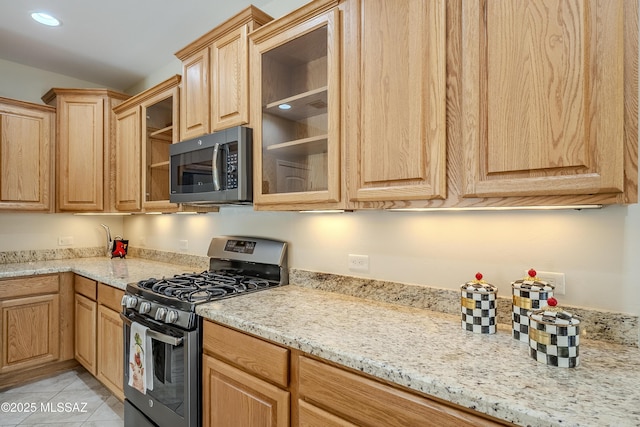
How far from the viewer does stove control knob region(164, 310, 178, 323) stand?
5.10ft

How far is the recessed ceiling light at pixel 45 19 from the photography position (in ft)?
7.27

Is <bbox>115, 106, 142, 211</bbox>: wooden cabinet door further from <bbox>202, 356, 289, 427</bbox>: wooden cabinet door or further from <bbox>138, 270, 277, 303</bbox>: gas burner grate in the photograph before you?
<bbox>202, 356, 289, 427</bbox>: wooden cabinet door

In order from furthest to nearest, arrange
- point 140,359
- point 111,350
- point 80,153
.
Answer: point 80,153 → point 111,350 → point 140,359

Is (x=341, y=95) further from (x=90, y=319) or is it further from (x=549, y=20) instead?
(x=90, y=319)

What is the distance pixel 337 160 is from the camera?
142cm

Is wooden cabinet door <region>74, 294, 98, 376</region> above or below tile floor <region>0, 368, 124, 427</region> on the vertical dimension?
above

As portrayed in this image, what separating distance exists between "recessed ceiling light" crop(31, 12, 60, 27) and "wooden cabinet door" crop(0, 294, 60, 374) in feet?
6.61

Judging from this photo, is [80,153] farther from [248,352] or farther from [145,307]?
[248,352]

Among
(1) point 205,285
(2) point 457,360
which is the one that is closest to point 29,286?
(1) point 205,285

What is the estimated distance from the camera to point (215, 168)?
1.80m

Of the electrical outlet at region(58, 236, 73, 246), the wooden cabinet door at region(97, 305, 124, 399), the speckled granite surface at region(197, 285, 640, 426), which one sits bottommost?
the wooden cabinet door at region(97, 305, 124, 399)

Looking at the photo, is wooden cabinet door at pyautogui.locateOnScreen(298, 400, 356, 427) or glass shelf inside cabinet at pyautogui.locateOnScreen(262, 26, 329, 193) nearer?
wooden cabinet door at pyautogui.locateOnScreen(298, 400, 356, 427)

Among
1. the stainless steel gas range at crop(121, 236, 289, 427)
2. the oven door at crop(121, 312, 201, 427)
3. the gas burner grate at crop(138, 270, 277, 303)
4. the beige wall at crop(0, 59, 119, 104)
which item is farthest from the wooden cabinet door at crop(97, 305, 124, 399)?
the beige wall at crop(0, 59, 119, 104)

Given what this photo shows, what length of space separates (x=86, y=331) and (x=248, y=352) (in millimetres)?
2019
